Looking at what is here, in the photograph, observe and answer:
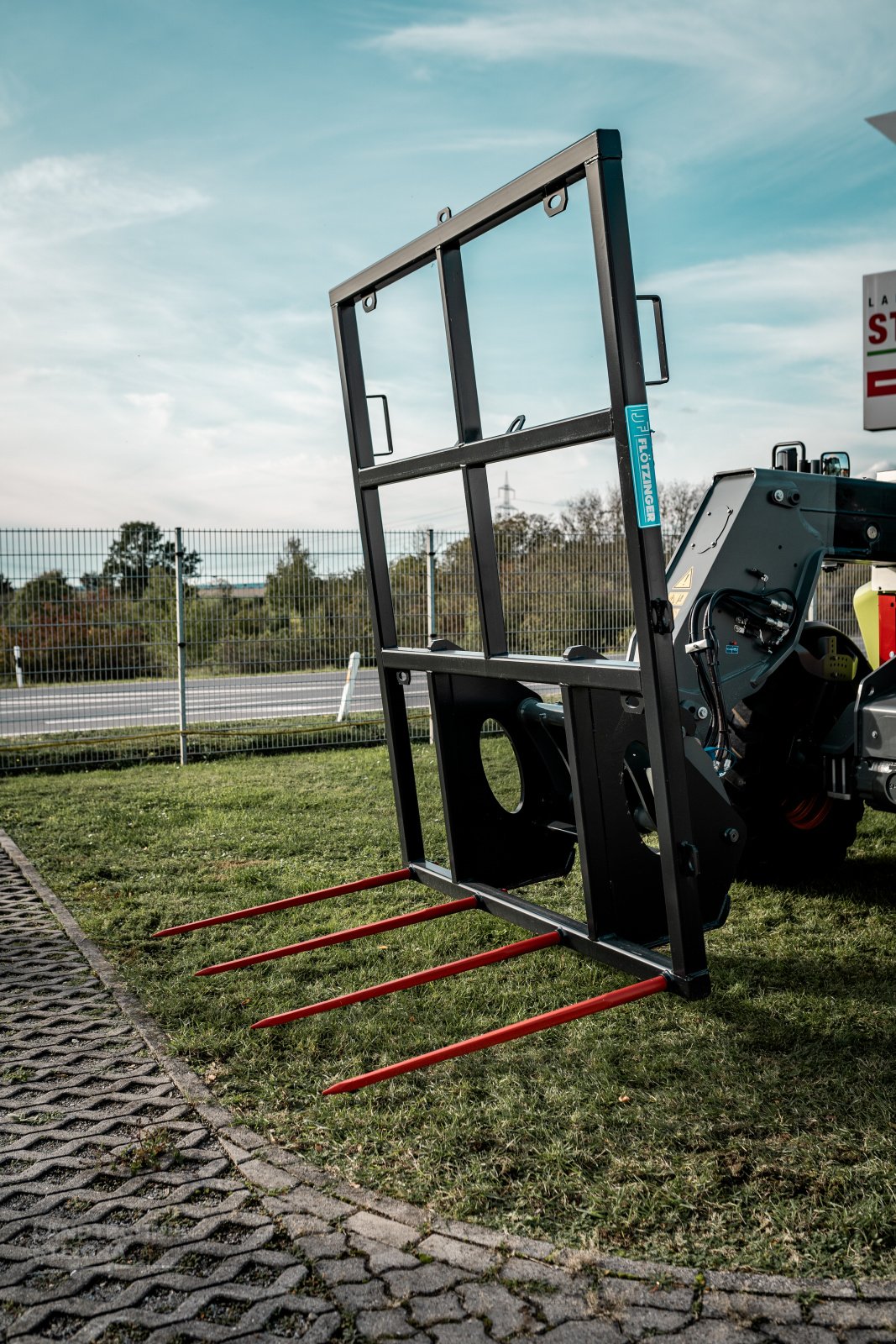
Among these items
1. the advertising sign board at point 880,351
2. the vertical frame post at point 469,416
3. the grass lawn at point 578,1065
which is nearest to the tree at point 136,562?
the grass lawn at point 578,1065

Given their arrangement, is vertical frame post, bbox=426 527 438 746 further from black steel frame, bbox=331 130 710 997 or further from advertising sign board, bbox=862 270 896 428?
black steel frame, bbox=331 130 710 997

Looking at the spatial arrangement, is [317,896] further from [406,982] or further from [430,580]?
[430,580]

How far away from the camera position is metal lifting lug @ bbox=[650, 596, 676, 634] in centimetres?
341

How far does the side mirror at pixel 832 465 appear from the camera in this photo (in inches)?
212

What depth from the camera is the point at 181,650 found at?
11367mm

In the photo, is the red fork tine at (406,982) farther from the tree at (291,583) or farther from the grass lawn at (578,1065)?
the tree at (291,583)

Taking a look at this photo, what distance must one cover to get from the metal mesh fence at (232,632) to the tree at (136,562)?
0.02 m

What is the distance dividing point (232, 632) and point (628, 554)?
8.71m

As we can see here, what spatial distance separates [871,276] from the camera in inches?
303

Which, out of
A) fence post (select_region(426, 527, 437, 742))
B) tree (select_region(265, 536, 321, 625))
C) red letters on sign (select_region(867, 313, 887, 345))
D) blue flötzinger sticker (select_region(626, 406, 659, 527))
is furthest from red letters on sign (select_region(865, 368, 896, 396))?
tree (select_region(265, 536, 321, 625))

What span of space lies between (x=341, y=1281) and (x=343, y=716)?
33.7 ft

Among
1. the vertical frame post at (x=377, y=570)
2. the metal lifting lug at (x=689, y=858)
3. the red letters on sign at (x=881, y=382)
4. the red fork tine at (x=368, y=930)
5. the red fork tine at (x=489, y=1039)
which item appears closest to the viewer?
the red fork tine at (x=489, y=1039)

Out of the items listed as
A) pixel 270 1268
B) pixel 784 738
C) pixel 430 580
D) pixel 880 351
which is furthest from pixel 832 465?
pixel 430 580

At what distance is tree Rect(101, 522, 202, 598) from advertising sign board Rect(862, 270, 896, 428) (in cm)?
653
